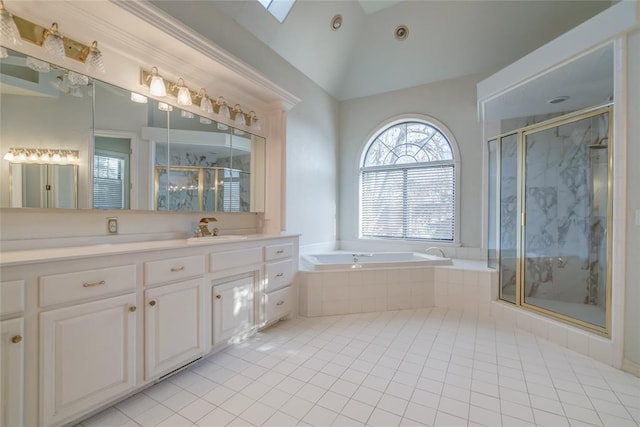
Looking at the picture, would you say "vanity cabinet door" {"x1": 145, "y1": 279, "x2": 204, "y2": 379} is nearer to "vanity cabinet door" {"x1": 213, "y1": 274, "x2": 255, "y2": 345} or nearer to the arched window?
"vanity cabinet door" {"x1": 213, "y1": 274, "x2": 255, "y2": 345}

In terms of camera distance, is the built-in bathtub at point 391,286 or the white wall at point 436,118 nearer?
the built-in bathtub at point 391,286

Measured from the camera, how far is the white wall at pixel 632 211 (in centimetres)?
197

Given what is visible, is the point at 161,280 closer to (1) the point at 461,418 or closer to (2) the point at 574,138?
(1) the point at 461,418

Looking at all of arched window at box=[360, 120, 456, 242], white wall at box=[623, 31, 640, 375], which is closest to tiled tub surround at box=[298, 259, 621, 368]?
white wall at box=[623, 31, 640, 375]

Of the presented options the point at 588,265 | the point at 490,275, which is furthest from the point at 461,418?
the point at 588,265

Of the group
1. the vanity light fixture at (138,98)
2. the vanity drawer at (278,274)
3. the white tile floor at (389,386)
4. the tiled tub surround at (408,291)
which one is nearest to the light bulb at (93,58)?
the vanity light fixture at (138,98)

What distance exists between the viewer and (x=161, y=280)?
1.73 m

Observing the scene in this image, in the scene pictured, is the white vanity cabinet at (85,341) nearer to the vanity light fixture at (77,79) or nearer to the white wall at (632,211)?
the vanity light fixture at (77,79)

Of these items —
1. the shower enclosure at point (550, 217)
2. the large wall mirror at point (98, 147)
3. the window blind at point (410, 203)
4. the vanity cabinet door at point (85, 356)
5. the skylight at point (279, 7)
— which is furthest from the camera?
the window blind at point (410, 203)

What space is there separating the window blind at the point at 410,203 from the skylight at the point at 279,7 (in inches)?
97.4

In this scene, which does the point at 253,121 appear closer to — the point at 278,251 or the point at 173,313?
the point at 278,251

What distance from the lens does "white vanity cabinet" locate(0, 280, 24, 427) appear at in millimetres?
1163

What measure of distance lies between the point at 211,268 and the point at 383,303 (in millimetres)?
1973

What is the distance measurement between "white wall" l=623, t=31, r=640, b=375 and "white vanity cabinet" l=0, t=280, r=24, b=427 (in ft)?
11.5
